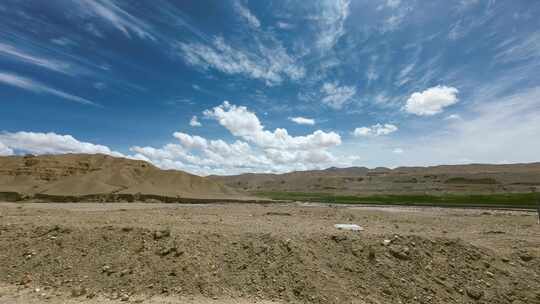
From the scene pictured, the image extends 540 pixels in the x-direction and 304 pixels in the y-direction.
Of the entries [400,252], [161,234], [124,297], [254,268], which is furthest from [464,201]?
[124,297]

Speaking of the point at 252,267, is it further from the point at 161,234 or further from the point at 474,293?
the point at 474,293

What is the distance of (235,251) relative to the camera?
33.0 feet

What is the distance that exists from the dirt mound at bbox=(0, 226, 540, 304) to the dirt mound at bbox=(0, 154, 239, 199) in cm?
4260

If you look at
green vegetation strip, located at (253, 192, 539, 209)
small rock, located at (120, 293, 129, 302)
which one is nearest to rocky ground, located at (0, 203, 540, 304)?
small rock, located at (120, 293, 129, 302)

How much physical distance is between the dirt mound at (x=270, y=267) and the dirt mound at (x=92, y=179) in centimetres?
4260

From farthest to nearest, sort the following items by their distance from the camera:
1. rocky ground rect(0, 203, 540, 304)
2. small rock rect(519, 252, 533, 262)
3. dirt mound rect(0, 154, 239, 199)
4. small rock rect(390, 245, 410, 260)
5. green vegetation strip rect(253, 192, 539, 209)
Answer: dirt mound rect(0, 154, 239, 199), green vegetation strip rect(253, 192, 539, 209), small rock rect(519, 252, 533, 262), small rock rect(390, 245, 410, 260), rocky ground rect(0, 203, 540, 304)

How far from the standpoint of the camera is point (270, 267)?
30.3 feet

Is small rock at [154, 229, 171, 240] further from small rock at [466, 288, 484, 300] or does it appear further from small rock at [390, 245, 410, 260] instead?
small rock at [466, 288, 484, 300]

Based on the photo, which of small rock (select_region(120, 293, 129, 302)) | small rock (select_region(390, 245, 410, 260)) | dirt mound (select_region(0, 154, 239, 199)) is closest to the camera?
small rock (select_region(120, 293, 129, 302))

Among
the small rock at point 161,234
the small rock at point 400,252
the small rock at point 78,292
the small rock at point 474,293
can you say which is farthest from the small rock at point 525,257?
the small rock at point 78,292

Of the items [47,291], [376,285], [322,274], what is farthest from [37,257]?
[376,285]

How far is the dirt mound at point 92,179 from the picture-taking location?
52.9 m

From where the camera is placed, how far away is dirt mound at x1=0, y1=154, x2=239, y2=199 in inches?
2084

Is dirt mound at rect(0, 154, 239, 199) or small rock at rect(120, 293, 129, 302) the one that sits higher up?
dirt mound at rect(0, 154, 239, 199)
